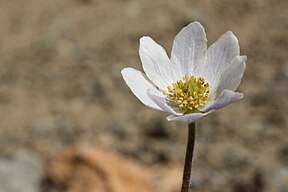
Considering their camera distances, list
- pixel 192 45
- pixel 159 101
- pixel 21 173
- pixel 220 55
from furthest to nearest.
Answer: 1. pixel 21 173
2. pixel 192 45
3. pixel 220 55
4. pixel 159 101

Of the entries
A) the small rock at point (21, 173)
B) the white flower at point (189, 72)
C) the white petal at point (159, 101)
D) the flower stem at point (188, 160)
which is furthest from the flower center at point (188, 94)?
the small rock at point (21, 173)

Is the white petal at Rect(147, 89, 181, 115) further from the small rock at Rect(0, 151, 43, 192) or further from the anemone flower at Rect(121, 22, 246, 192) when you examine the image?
the small rock at Rect(0, 151, 43, 192)

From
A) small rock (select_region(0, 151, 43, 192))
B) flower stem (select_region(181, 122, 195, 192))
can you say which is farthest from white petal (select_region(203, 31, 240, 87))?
small rock (select_region(0, 151, 43, 192))

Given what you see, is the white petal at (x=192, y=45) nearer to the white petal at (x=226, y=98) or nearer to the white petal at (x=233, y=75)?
the white petal at (x=233, y=75)

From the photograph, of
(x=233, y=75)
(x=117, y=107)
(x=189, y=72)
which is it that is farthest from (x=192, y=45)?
(x=117, y=107)

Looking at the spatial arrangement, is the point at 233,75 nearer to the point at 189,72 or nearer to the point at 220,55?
the point at 220,55

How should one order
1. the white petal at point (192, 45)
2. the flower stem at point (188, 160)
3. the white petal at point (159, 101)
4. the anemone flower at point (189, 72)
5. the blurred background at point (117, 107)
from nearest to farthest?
the flower stem at point (188, 160) → the white petal at point (159, 101) → the anemone flower at point (189, 72) → the white petal at point (192, 45) → the blurred background at point (117, 107)

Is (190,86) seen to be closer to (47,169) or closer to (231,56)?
(231,56)
